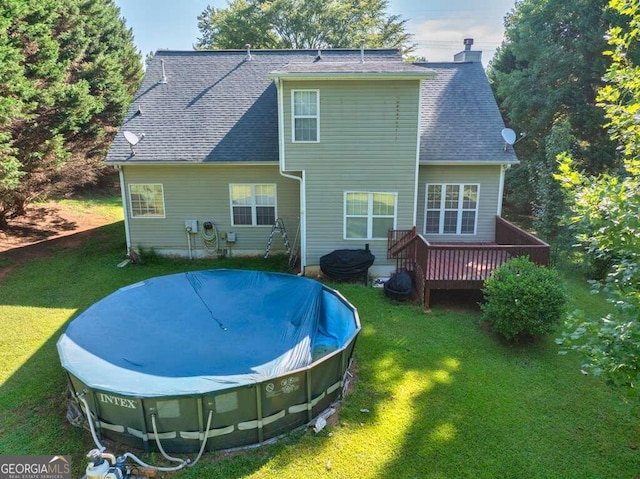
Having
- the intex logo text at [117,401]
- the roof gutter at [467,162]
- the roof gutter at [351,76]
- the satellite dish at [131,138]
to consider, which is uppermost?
the roof gutter at [351,76]

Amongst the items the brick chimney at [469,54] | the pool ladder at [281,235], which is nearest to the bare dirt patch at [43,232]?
the pool ladder at [281,235]

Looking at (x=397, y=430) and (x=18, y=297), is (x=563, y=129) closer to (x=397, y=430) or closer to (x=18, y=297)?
(x=397, y=430)

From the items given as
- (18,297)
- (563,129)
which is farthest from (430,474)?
(563,129)

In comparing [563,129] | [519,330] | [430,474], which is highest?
[563,129]

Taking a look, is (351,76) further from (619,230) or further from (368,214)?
(619,230)

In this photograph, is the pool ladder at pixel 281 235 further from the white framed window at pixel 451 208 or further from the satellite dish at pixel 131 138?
the satellite dish at pixel 131 138

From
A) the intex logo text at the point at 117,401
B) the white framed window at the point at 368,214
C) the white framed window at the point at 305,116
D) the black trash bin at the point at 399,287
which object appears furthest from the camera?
the white framed window at the point at 368,214
